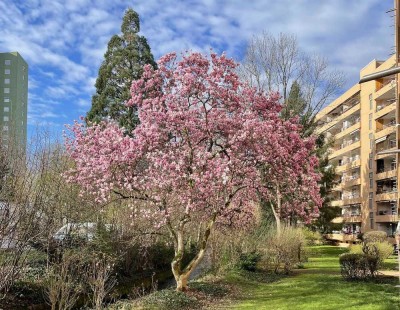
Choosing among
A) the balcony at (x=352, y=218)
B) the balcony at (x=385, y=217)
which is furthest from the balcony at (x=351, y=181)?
the balcony at (x=385, y=217)

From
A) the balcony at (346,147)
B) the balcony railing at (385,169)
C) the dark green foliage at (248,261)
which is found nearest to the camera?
the dark green foliage at (248,261)

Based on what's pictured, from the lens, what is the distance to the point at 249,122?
40.2 ft

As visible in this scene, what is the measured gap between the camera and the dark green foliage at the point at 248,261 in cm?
1870

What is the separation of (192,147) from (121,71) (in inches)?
779

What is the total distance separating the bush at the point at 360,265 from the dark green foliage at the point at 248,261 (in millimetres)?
3678

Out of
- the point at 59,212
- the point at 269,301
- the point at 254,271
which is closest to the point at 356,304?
the point at 269,301

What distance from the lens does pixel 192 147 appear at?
12930 millimetres

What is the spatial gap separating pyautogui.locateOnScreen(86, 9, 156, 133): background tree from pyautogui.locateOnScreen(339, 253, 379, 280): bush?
17101 mm

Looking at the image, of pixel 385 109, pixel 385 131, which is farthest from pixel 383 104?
pixel 385 131

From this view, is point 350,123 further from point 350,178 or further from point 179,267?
point 179,267

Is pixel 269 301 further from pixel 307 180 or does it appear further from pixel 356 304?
pixel 307 180

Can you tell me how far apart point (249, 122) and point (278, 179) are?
229 cm

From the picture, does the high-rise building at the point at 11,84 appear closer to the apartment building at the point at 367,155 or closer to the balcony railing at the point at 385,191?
the apartment building at the point at 367,155

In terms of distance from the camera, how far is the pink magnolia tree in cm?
1238
